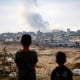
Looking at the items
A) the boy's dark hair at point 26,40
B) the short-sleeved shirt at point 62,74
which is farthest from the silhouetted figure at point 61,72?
the boy's dark hair at point 26,40

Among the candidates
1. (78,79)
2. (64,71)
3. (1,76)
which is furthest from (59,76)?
(1,76)

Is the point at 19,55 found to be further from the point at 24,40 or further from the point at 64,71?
the point at 64,71

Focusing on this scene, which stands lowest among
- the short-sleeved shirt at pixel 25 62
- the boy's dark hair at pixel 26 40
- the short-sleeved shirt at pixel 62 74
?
the short-sleeved shirt at pixel 62 74

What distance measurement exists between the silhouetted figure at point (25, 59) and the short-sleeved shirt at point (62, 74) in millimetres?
342

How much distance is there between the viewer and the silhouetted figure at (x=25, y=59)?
562cm

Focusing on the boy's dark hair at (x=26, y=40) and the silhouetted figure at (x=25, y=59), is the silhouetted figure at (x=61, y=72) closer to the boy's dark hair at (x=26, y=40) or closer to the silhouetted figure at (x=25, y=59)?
the silhouetted figure at (x=25, y=59)

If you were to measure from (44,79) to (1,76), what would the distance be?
245cm

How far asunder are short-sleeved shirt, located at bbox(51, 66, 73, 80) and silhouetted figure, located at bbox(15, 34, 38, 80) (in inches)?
13.5

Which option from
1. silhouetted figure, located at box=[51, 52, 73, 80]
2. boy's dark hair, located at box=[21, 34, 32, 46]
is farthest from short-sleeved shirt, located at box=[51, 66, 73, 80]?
boy's dark hair, located at box=[21, 34, 32, 46]

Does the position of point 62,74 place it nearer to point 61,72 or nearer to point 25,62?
point 61,72

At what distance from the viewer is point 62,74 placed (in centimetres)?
550

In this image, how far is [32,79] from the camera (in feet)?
18.3

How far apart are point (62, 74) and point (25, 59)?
0.63 meters

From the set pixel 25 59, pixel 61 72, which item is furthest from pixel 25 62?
pixel 61 72
